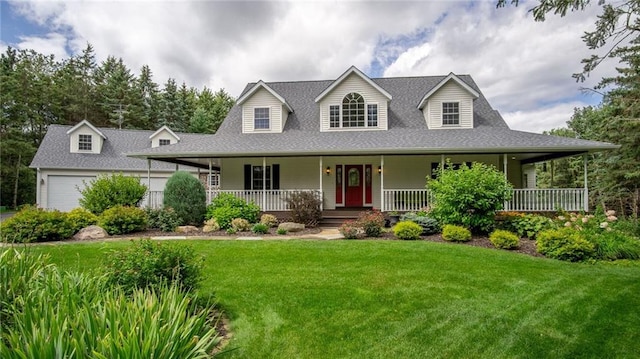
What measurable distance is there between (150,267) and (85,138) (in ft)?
73.7

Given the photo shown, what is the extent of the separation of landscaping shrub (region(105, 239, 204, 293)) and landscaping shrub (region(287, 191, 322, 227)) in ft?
25.2

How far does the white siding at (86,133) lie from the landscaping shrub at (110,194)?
1126 centimetres

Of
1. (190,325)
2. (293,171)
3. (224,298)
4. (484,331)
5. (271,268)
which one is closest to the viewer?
(190,325)

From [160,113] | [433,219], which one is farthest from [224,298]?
[160,113]

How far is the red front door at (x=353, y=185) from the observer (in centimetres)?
1529

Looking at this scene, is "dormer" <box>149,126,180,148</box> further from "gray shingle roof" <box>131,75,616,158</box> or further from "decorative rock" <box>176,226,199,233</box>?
"decorative rock" <box>176,226,199,233</box>

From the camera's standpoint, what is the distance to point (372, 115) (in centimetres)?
1528

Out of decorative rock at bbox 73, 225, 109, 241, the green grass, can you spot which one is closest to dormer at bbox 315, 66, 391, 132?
the green grass

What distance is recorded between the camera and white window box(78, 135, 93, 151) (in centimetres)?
2133

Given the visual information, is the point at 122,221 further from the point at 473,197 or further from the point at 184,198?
the point at 473,197

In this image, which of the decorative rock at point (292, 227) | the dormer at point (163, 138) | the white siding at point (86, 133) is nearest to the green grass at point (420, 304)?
the decorative rock at point (292, 227)

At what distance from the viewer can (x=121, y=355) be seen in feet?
7.57

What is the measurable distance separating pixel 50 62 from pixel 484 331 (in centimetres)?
4887

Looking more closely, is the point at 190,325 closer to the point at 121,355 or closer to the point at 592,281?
the point at 121,355
